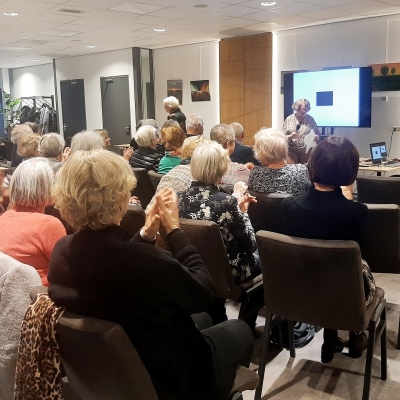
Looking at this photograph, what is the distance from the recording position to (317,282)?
1.94 metres

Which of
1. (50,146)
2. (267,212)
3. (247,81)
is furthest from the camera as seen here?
(247,81)

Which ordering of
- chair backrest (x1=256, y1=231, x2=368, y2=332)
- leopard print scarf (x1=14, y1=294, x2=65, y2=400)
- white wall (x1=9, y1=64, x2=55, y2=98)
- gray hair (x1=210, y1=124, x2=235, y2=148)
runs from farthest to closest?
white wall (x1=9, y1=64, x2=55, y2=98) < gray hair (x1=210, y1=124, x2=235, y2=148) < chair backrest (x1=256, y1=231, x2=368, y2=332) < leopard print scarf (x1=14, y1=294, x2=65, y2=400)

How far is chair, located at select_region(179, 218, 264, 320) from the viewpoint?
7.14ft

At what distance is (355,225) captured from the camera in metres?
2.10

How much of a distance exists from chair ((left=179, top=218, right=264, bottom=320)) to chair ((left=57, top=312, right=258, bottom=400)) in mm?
952

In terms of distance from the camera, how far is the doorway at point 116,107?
33.9ft

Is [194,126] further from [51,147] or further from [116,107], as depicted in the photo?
[116,107]

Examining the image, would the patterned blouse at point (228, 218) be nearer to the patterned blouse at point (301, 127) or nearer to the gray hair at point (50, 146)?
the gray hair at point (50, 146)

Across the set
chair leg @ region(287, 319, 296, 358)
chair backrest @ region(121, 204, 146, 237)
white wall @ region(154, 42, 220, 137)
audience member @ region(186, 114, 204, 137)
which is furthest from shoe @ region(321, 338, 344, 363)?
white wall @ region(154, 42, 220, 137)

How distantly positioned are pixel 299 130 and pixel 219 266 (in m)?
4.30

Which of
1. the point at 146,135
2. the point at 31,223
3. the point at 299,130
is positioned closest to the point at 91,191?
the point at 31,223

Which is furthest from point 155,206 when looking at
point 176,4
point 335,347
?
point 176,4

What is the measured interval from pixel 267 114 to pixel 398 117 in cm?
228

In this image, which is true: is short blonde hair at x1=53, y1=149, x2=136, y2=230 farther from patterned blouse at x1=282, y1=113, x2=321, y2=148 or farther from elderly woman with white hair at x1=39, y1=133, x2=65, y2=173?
patterned blouse at x1=282, y1=113, x2=321, y2=148
